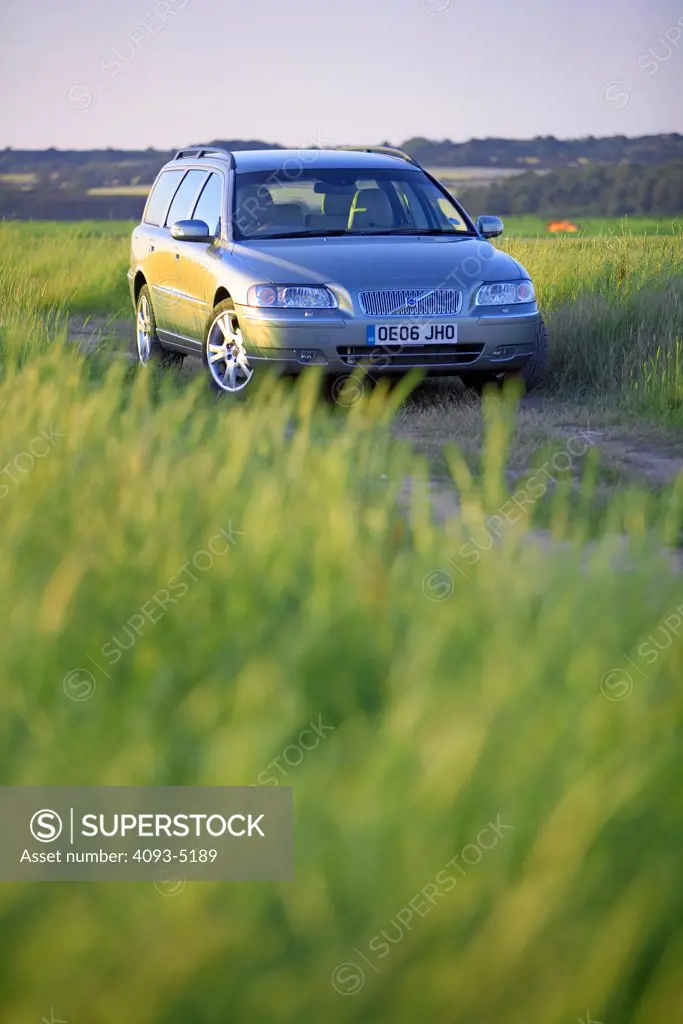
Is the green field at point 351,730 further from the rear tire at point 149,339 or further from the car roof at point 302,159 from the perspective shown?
the rear tire at point 149,339

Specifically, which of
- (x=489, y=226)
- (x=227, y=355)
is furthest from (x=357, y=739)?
(x=489, y=226)

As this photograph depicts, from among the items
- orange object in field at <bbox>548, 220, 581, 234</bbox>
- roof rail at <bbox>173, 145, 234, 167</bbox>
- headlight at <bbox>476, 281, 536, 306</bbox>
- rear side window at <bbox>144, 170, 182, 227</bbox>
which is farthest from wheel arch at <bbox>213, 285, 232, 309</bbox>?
orange object in field at <bbox>548, 220, 581, 234</bbox>

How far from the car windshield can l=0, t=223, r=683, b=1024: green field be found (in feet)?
17.3

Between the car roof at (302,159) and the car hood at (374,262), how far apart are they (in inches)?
34.3

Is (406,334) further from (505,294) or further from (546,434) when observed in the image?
(546,434)

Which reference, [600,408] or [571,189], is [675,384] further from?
[571,189]

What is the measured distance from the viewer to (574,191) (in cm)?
10269

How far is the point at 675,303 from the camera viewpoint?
1084 cm

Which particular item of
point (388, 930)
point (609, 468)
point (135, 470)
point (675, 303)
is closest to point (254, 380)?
point (609, 468)

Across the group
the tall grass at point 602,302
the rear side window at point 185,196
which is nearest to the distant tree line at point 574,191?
the tall grass at point 602,302

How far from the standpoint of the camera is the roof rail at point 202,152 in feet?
35.7

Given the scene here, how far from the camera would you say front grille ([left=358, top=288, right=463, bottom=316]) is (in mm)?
9109

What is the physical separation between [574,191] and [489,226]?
95.7 m

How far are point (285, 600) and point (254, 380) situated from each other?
5.65 meters
